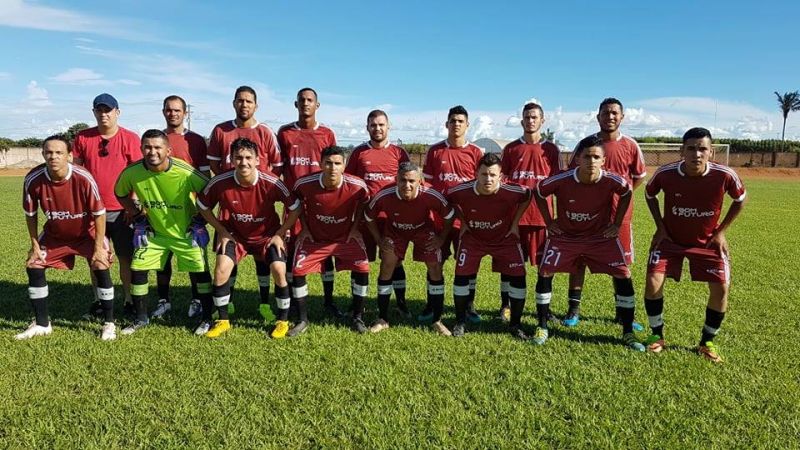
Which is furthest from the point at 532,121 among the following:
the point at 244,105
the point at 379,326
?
the point at 244,105

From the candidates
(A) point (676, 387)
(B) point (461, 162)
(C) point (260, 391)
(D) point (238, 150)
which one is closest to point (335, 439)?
(C) point (260, 391)

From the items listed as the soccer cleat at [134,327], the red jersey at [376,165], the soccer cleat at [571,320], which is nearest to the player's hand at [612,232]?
the soccer cleat at [571,320]

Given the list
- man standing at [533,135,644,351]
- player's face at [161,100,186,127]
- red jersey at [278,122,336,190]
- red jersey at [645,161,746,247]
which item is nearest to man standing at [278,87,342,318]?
red jersey at [278,122,336,190]

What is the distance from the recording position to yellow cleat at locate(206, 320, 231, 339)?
5016 millimetres

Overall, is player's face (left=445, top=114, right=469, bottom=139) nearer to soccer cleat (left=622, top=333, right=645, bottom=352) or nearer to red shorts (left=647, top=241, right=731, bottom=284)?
red shorts (left=647, top=241, right=731, bottom=284)

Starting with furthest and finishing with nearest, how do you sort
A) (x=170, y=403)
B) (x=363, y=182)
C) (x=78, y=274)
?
(x=78, y=274) < (x=363, y=182) < (x=170, y=403)

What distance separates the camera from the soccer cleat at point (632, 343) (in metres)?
4.70

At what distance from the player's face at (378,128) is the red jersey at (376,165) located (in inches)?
4.9

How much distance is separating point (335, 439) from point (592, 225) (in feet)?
10.4

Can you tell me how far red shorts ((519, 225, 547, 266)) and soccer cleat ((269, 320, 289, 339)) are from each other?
266cm

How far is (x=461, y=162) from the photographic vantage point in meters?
5.71

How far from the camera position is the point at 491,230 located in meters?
5.25

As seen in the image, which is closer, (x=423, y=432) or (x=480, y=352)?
(x=423, y=432)

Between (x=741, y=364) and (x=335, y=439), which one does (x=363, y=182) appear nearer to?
(x=335, y=439)
